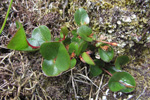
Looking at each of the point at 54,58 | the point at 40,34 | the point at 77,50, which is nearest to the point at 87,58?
the point at 77,50

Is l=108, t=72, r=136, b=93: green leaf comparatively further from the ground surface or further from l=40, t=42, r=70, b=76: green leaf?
l=40, t=42, r=70, b=76: green leaf

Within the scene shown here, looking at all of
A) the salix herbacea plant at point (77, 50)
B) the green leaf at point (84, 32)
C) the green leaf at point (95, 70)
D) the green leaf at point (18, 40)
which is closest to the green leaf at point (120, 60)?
the salix herbacea plant at point (77, 50)

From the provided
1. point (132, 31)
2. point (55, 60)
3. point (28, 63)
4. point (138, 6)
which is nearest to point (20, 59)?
point (28, 63)

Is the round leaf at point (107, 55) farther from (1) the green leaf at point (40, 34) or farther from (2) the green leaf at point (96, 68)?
(1) the green leaf at point (40, 34)

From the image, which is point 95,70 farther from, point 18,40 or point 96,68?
point 18,40

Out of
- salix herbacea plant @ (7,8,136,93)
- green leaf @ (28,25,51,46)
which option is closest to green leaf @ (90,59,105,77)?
salix herbacea plant @ (7,8,136,93)
